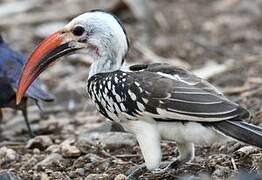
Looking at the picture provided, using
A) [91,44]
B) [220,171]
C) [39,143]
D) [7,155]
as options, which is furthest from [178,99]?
[39,143]

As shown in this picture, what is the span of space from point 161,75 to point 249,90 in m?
2.91

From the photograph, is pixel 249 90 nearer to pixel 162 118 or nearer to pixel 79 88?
pixel 79 88

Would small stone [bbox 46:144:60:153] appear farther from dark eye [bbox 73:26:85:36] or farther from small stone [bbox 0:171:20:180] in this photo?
dark eye [bbox 73:26:85:36]

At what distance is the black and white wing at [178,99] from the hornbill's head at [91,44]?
0.25 m

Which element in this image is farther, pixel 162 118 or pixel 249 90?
pixel 249 90

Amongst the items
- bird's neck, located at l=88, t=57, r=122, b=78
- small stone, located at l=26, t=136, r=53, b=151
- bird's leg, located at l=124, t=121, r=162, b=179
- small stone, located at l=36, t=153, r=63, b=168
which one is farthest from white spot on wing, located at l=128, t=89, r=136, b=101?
small stone, located at l=26, t=136, r=53, b=151

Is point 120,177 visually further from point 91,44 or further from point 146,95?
point 91,44

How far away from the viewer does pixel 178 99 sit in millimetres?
4879

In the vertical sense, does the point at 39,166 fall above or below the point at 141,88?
below

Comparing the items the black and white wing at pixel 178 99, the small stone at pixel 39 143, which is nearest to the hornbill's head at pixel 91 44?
the black and white wing at pixel 178 99

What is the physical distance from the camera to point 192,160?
545cm

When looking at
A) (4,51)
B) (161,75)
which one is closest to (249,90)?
(4,51)

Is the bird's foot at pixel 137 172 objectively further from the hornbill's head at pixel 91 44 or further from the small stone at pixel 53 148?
the small stone at pixel 53 148

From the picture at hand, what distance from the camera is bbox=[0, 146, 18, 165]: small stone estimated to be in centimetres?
619
